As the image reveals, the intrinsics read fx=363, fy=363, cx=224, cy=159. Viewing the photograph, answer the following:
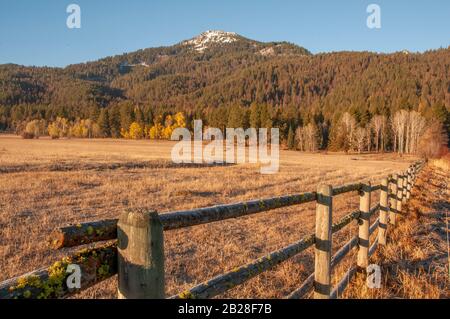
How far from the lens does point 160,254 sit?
2.27 metres

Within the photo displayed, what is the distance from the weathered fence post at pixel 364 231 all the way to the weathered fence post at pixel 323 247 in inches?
79.4

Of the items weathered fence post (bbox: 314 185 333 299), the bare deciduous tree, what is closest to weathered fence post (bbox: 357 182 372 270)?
weathered fence post (bbox: 314 185 333 299)

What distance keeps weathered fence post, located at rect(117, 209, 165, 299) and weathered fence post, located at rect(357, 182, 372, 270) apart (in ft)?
15.4

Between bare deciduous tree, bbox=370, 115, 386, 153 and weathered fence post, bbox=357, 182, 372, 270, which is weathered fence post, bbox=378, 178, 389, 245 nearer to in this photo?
weathered fence post, bbox=357, 182, 372, 270

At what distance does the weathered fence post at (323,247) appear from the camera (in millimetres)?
4199

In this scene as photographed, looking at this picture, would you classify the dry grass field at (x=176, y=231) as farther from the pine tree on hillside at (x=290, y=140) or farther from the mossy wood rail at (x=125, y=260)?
the pine tree on hillside at (x=290, y=140)

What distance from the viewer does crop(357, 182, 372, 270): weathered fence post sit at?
5961 mm

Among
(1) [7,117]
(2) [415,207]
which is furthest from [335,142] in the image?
(1) [7,117]

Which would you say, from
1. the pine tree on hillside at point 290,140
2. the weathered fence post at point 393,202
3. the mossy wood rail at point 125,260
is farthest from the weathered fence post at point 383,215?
the pine tree on hillside at point 290,140

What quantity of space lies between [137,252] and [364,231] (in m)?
4.90

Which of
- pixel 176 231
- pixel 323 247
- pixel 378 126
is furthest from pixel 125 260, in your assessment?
pixel 378 126

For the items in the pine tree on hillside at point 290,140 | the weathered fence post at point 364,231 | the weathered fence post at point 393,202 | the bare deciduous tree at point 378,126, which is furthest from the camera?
the pine tree on hillside at point 290,140

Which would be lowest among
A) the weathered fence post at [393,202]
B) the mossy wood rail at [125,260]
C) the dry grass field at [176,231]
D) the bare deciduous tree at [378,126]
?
the dry grass field at [176,231]
